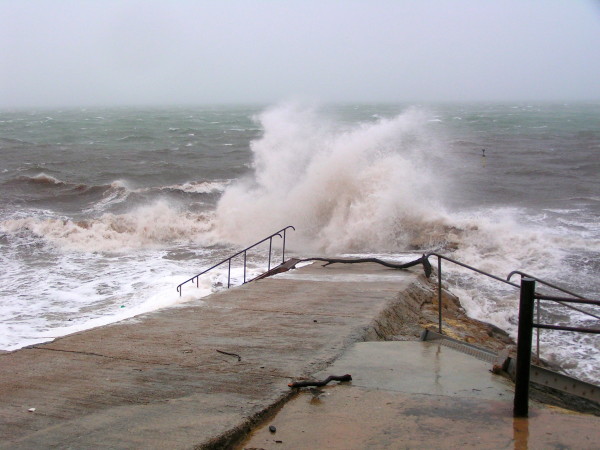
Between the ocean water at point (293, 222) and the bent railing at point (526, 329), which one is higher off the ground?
the bent railing at point (526, 329)

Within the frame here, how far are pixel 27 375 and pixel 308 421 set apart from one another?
2379mm

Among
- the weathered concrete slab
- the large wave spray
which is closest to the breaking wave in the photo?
the large wave spray

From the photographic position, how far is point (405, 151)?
36.0 meters

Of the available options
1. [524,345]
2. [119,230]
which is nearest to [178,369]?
[524,345]

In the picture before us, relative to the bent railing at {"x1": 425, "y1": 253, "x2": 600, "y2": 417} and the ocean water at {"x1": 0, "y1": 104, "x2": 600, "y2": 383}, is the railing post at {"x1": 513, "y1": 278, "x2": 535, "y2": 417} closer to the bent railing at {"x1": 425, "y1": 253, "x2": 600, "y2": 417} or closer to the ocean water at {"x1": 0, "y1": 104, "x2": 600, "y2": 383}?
the bent railing at {"x1": 425, "y1": 253, "x2": 600, "y2": 417}

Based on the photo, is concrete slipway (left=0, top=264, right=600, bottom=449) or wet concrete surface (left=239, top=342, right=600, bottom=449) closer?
wet concrete surface (left=239, top=342, right=600, bottom=449)

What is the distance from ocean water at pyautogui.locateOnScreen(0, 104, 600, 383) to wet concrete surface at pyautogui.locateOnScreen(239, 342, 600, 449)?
154 inches

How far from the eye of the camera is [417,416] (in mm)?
3883

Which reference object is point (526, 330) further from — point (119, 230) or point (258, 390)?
point (119, 230)

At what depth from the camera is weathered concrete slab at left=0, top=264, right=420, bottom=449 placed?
381 centimetres

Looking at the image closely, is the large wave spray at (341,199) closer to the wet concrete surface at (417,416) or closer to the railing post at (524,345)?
the wet concrete surface at (417,416)

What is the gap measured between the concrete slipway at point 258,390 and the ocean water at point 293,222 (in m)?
2.54

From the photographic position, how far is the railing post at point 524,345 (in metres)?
3.52

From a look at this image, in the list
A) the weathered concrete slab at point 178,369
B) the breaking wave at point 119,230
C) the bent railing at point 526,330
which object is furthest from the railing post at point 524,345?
the breaking wave at point 119,230
